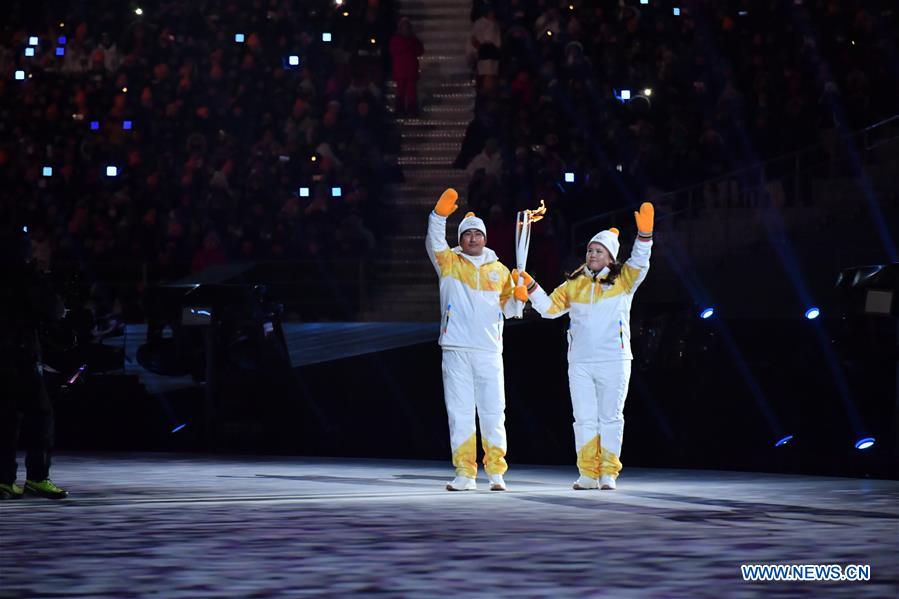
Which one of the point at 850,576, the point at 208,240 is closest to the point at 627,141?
the point at 208,240

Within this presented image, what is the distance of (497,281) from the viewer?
44.0 feet

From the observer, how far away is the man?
13.3 metres

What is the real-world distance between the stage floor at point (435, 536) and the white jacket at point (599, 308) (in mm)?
1050

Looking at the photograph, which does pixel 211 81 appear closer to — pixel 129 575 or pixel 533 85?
pixel 533 85

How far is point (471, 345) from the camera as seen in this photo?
13.3 metres

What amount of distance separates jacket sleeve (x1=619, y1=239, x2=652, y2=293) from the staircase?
873cm

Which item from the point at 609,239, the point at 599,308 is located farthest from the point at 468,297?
the point at 609,239

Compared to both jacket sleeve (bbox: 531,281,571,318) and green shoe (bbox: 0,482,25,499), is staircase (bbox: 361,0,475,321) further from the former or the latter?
green shoe (bbox: 0,482,25,499)

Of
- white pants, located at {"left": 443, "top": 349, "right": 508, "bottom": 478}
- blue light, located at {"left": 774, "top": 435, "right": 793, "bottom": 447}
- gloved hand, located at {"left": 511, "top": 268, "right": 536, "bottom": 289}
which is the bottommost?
blue light, located at {"left": 774, "top": 435, "right": 793, "bottom": 447}

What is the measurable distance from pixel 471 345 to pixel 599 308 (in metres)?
0.99

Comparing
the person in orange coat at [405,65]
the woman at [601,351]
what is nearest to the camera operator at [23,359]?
the woman at [601,351]

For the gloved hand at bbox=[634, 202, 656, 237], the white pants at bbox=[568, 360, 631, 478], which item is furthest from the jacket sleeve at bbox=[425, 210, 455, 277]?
the gloved hand at bbox=[634, 202, 656, 237]

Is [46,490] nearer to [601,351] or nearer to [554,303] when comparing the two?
[554,303]

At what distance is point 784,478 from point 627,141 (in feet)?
31.3
